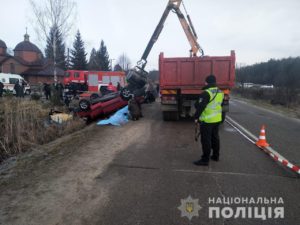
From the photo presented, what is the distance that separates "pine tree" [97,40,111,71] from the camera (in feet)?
229

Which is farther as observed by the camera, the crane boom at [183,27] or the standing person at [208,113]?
the crane boom at [183,27]

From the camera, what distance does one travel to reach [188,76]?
36.0ft

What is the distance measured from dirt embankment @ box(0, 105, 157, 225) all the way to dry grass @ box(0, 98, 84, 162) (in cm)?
183

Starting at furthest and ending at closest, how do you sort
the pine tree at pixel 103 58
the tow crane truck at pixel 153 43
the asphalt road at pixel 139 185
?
the pine tree at pixel 103 58
the tow crane truck at pixel 153 43
the asphalt road at pixel 139 185

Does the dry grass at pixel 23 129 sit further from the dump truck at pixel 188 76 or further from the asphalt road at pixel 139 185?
the dump truck at pixel 188 76

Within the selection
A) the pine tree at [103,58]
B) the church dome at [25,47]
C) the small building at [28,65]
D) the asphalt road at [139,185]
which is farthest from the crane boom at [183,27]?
the church dome at [25,47]

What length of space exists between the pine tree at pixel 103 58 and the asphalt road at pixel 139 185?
209 ft

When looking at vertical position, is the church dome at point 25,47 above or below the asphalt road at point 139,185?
above

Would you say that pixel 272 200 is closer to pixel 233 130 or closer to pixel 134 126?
pixel 233 130

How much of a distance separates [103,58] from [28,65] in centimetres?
1839

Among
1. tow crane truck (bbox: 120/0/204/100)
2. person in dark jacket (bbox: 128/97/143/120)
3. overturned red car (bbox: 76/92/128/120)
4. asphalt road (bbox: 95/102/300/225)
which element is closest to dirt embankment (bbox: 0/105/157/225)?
asphalt road (bbox: 95/102/300/225)

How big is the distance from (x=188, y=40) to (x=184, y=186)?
430 inches

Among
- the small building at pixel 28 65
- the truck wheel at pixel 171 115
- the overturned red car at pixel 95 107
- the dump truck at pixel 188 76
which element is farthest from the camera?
the small building at pixel 28 65

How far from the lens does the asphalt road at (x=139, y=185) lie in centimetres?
359
